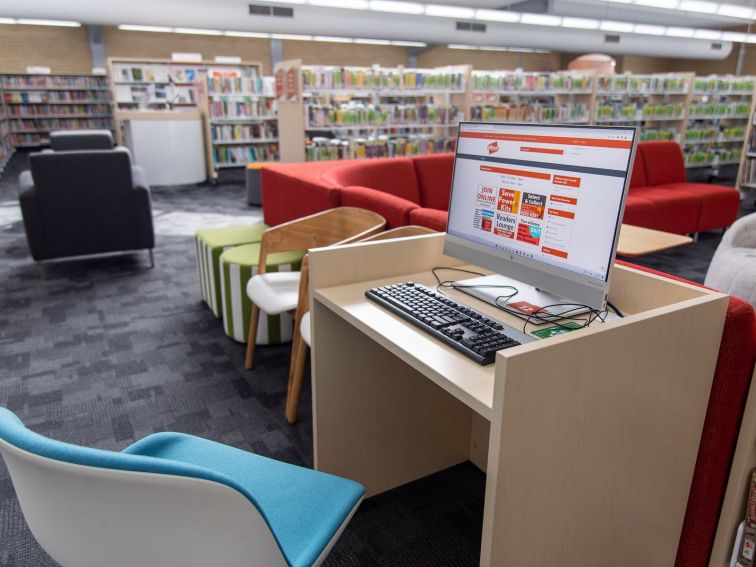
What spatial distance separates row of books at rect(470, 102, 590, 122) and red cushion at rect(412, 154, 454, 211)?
3.50m

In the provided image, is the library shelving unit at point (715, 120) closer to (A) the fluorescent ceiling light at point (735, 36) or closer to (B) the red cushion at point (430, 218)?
(A) the fluorescent ceiling light at point (735, 36)

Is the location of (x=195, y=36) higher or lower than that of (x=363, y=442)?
higher

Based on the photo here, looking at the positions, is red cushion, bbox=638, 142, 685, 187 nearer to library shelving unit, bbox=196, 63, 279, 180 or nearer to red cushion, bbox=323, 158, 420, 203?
red cushion, bbox=323, 158, 420, 203

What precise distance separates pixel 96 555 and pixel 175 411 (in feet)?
6.04

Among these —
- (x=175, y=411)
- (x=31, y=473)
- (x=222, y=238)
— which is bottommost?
(x=175, y=411)

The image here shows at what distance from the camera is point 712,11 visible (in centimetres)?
1016

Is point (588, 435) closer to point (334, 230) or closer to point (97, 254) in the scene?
point (334, 230)

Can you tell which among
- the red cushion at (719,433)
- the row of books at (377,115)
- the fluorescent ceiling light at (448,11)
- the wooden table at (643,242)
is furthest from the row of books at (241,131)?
the red cushion at (719,433)

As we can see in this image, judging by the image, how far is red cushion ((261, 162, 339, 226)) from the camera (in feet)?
10.5

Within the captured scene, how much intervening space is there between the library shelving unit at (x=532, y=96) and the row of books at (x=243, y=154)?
11.9 feet

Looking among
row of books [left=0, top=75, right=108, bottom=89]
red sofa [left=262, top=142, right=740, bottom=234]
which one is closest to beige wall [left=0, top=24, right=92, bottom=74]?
row of books [left=0, top=75, right=108, bottom=89]

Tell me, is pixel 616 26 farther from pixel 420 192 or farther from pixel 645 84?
pixel 420 192

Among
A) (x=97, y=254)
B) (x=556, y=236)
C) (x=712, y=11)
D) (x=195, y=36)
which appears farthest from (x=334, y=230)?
(x=195, y=36)

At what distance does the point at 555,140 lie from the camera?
4.65 ft
